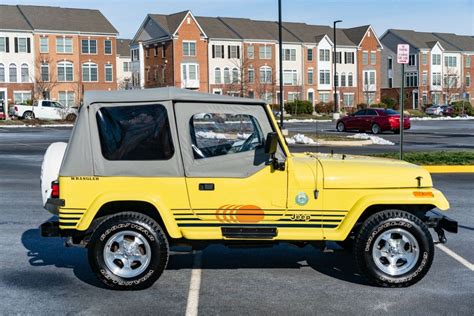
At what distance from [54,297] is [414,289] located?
3576 mm

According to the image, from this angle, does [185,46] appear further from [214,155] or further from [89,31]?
[214,155]

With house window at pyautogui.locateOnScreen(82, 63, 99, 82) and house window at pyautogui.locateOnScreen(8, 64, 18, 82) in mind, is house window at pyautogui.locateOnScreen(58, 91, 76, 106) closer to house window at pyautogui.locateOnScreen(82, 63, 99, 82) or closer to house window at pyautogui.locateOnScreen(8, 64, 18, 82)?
house window at pyautogui.locateOnScreen(82, 63, 99, 82)

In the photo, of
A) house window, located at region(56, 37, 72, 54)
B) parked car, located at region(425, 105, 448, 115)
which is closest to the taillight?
parked car, located at region(425, 105, 448, 115)

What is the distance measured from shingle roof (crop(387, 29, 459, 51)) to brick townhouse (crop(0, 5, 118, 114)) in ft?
146

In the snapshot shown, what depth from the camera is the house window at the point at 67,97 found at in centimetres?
7375

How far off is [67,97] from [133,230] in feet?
231

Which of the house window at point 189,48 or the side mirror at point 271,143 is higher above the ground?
the house window at point 189,48

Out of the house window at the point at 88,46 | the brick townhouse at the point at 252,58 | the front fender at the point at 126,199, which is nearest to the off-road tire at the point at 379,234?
the front fender at the point at 126,199

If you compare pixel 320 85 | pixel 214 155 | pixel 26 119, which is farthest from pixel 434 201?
pixel 320 85

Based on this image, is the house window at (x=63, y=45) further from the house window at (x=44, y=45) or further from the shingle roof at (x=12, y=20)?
the shingle roof at (x=12, y=20)

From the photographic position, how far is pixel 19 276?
7258 mm

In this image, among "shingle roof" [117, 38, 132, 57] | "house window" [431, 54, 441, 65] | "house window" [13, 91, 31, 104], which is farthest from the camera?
"house window" [431, 54, 441, 65]

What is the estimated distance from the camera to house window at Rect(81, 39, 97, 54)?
7512 cm

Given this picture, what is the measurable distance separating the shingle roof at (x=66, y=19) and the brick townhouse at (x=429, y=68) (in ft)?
142
